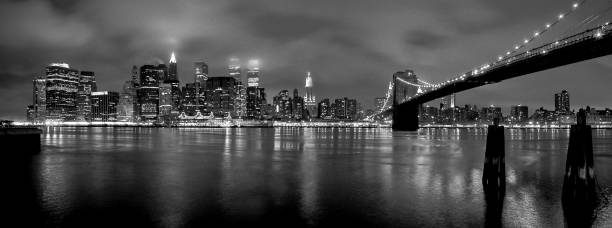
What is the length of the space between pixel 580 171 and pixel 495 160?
3.19 m

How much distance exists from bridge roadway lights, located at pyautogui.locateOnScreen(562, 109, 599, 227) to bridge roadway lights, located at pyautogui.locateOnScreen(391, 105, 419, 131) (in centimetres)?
8042

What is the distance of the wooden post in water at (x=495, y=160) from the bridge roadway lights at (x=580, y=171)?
2503mm

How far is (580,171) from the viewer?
14.6 metres

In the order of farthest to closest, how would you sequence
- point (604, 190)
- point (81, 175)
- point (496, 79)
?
point (496, 79) < point (81, 175) < point (604, 190)

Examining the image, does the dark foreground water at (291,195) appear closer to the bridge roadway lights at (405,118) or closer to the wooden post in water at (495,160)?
the wooden post in water at (495,160)

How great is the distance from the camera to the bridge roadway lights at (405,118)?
95.4 metres

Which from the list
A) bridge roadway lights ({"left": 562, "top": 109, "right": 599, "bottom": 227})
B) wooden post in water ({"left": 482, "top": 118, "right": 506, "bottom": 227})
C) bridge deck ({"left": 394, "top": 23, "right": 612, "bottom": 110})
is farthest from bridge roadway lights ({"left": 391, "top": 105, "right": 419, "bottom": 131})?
bridge roadway lights ({"left": 562, "top": 109, "right": 599, "bottom": 227})

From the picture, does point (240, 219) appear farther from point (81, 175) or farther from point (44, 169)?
point (44, 169)

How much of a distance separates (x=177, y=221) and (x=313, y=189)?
670 cm

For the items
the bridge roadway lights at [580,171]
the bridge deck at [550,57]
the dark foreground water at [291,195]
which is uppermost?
the bridge deck at [550,57]

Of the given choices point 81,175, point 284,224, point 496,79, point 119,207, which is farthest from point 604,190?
point 496,79

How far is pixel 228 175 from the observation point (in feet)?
73.1

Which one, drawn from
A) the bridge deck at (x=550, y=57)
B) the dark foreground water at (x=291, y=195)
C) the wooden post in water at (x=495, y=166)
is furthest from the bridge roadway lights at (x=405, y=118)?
the wooden post in water at (x=495, y=166)

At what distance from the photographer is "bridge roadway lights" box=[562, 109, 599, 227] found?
14.2 metres
